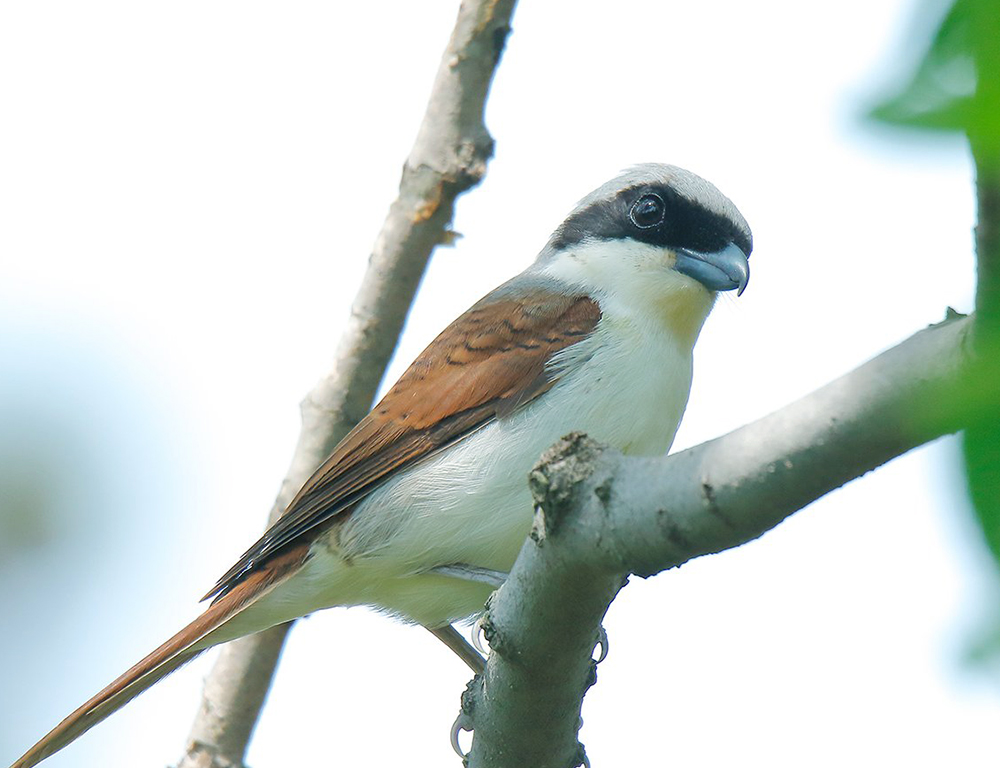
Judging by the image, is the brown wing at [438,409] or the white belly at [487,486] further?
the brown wing at [438,409]

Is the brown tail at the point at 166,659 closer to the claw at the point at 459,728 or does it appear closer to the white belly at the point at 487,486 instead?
the white belly at the point at 487,486

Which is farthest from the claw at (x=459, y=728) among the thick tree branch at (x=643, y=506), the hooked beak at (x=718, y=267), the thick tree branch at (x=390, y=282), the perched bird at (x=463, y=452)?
the hooked beak at (x=718, y=267)

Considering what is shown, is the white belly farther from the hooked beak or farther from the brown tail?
the hooked beak

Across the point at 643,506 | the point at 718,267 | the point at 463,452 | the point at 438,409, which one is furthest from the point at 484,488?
the point at 643,506

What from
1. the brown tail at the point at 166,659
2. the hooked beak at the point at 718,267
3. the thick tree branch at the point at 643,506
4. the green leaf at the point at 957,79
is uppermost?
the hooked beak at the point at 718,267

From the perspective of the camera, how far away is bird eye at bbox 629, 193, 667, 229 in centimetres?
521

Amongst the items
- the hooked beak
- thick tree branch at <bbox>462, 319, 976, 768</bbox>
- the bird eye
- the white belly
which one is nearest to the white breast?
the white belly

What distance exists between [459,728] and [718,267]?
2369 mm

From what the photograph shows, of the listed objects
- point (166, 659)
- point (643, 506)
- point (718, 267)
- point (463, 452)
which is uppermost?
point (718, 267)

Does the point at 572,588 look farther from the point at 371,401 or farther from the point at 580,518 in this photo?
the point at 371,401

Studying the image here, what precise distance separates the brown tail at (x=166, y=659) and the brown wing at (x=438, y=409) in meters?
0.10

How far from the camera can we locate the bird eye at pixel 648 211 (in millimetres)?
5211

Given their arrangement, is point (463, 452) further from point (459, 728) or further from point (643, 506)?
point (643, 506)

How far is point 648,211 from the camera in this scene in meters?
5.23
